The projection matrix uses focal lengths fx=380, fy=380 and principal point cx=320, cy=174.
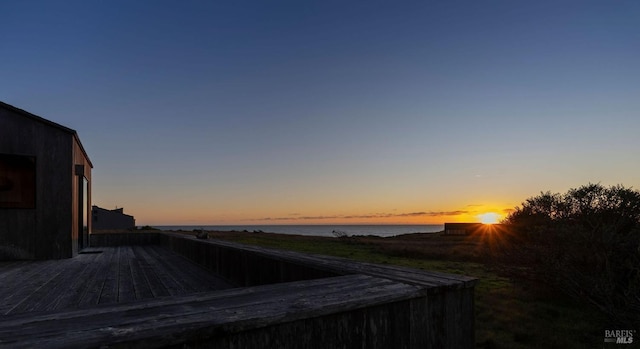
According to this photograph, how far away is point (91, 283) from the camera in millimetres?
6367

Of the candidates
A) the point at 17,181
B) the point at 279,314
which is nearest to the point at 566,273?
the point at 279,314

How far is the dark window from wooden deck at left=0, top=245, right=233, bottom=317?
5.23 ft

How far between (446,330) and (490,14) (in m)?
10.6

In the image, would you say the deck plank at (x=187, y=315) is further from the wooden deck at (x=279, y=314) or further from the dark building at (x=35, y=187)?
the dark building at (x=35, y=187)

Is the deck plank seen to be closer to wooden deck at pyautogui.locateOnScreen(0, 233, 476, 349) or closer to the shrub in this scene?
wooden deck at pyautogui.locateOnScreen(0, 233, 476, 349)

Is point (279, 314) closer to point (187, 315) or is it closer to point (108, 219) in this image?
point (187, 315)

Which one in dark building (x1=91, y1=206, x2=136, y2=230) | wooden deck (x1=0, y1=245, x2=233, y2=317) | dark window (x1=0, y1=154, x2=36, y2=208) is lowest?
dark building (x1=91, y1=206, x2=136, y2=230)

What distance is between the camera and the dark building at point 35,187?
983 centimetres

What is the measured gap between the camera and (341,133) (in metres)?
20.7

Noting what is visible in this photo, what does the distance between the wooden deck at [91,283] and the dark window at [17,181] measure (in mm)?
1593

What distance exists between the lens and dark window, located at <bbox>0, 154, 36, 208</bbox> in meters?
9.83

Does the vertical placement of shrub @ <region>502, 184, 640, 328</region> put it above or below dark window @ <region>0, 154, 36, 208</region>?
below

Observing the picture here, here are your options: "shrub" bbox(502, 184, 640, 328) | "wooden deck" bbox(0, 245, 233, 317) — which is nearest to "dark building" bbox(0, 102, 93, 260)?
"wooden deck" bbox(0, 245, 233, 317)

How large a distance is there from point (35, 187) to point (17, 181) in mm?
465
